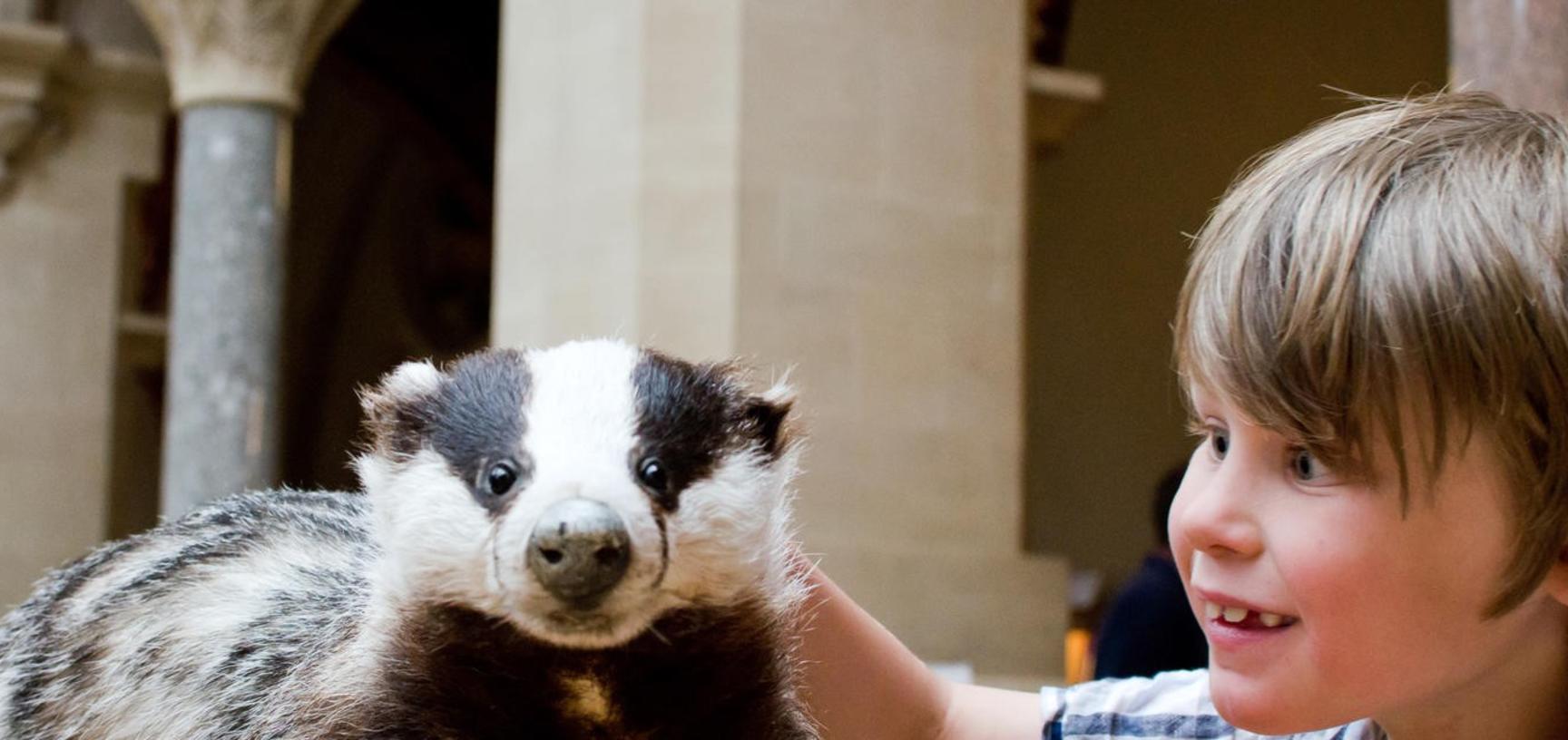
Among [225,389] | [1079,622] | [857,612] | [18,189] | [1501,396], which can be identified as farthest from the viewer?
[1079,622]

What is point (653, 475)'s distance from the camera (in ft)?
4.76

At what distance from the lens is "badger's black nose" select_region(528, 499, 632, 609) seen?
4.31 feet

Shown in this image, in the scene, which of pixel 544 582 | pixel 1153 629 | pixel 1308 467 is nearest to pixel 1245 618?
pixel 1308 467

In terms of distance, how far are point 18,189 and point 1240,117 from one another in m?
5.75

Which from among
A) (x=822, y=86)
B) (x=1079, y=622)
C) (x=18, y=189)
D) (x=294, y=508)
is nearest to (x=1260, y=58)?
(x=1079, y=622)

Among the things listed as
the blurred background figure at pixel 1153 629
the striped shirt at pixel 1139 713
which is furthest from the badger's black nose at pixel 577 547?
the blurred background figure at pixel 1153 629

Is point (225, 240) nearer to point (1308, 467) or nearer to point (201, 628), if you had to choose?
point (201, 628)

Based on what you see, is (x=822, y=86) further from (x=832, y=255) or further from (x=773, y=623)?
(x=773, y=623)

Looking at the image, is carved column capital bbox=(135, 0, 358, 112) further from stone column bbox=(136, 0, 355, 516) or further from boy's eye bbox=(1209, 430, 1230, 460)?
boy's eye bbox=(1209, 430, 1230, 460)

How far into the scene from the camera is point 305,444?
35.8 feet

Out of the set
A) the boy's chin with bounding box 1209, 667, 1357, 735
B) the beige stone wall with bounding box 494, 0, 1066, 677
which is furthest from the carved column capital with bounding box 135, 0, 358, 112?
the boy's chin with bounding box 1209, 667, 1357, 735

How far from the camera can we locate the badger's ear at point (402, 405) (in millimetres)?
1548

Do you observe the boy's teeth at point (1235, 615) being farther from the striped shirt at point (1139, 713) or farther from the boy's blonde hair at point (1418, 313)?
the striped shirt at point (1139, 713)

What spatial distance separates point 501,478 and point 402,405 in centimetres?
17
